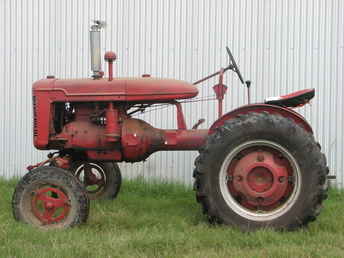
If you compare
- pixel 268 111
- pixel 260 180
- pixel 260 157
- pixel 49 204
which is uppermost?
pixel 268 111

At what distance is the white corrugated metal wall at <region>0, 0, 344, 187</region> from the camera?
639 centimetres

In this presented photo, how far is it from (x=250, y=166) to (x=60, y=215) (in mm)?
1725

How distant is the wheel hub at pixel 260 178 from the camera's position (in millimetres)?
4211

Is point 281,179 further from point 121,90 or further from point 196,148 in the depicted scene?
point 121,90

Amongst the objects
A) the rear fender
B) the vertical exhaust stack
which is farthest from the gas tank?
the rear fender

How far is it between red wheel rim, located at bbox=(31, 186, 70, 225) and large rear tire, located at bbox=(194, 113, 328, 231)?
1.19 m

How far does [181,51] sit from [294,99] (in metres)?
2.43

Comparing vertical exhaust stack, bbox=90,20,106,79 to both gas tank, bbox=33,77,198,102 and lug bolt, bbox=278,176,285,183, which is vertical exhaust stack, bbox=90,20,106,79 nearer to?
gas tank, bbox=33,77,198,102

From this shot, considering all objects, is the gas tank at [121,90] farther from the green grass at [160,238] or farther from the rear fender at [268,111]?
the green grass at [160,238]

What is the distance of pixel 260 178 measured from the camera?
4285 mm

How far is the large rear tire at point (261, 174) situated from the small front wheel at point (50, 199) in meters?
1.06

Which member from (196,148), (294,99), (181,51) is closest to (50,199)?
(196,148)

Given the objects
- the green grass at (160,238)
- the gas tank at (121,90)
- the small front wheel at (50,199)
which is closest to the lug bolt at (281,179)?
the green grass at (160,238)

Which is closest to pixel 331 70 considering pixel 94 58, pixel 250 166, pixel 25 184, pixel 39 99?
pixel 250 166
